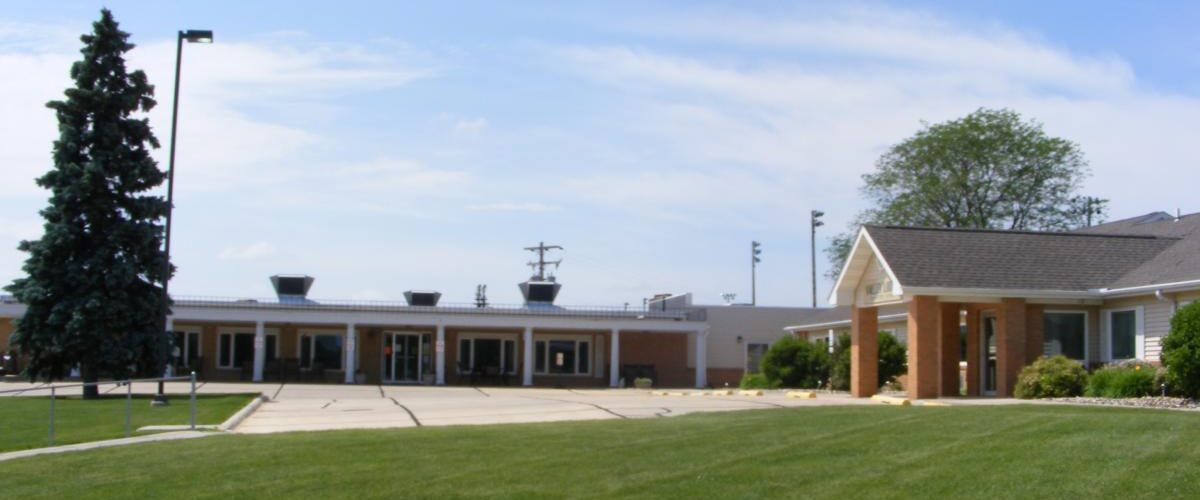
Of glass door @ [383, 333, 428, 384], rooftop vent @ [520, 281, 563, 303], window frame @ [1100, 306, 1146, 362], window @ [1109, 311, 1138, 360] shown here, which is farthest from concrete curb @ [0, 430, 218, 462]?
rooftop vent @ [520, 281, 563, 303]

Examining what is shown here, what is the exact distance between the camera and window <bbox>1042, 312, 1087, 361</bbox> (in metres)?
29.0

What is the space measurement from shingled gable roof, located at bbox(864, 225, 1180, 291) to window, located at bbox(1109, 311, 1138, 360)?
0.81m

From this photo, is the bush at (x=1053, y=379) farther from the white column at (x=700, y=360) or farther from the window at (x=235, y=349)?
the window at (x=235, y=349)

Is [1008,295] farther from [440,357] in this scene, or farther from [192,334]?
[192,334]

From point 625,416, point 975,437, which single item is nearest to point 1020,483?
point 975,437

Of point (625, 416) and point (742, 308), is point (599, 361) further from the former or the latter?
point (625, 416)

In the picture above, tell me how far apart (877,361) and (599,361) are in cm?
2166

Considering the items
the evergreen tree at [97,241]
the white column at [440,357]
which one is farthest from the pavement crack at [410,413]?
the white column at [440,357]

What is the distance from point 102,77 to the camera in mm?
33812

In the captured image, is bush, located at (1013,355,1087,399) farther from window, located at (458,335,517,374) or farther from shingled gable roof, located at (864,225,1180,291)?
window, located at (458,335,517,374)

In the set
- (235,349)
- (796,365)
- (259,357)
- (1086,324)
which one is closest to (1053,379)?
(1086,324)

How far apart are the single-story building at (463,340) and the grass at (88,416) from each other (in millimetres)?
15671

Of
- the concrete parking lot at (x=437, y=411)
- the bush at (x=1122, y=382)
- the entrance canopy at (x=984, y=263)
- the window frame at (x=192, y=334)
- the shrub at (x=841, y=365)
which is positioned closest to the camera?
the concrete parking lot at (x=437, y=411)

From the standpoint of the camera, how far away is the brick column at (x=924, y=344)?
28406mm
